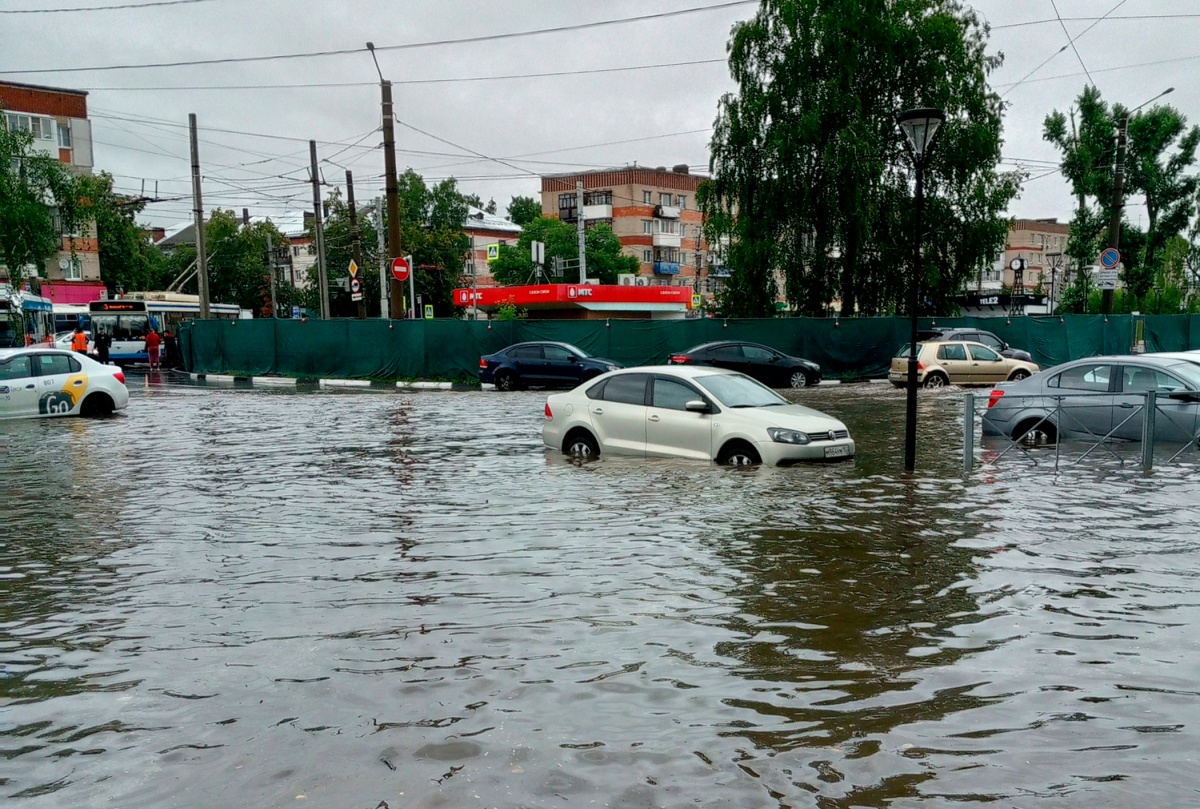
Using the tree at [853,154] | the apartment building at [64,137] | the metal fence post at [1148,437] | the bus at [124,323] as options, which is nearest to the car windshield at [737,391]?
the metal fence post at [1148,437]

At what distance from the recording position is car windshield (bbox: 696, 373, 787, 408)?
13.4 meters

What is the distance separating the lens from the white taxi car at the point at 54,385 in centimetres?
2056

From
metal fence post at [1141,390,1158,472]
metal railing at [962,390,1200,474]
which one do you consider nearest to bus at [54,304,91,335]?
metal railing at [962,390,1200,474]

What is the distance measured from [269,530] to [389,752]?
5.74 metres

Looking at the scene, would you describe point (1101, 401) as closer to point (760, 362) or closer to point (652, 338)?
point (760, 362)

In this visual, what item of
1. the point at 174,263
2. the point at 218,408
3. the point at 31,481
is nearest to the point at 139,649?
the point at 31,481

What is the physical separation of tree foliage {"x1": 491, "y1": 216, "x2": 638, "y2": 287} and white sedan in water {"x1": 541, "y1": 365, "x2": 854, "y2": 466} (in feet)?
254

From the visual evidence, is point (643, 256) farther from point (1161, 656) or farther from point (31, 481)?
point (1161, 656)

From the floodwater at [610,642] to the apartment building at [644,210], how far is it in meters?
85.7

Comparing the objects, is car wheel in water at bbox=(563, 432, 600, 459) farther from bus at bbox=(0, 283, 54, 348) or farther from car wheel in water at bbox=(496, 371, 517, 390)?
bus at bbox=(0, 283, 54, 348)

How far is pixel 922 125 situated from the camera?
12.6 meters

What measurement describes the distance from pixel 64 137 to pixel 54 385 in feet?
183

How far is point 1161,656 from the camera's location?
5770mm

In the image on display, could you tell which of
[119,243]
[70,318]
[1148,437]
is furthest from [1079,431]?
[119,243]
